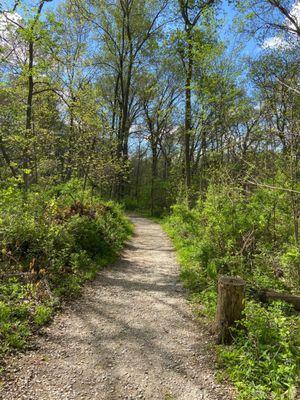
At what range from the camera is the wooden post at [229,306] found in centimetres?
404

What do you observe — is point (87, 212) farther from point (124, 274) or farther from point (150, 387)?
point (150, 387)

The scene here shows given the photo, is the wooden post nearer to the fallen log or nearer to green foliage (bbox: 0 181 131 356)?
the fallen log

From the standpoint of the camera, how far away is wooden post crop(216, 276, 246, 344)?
4.04 m

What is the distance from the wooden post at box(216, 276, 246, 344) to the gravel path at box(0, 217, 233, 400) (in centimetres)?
31

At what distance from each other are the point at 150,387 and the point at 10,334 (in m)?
1.91

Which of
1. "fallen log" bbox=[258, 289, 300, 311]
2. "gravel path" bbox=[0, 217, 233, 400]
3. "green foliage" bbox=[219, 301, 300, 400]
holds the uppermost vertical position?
"fallen log" bbox=[258, 289, 300, 311]

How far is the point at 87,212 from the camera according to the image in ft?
30.5

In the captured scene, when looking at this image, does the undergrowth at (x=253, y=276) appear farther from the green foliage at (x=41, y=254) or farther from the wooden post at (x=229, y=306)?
the green foliage at (x=41, y=254)

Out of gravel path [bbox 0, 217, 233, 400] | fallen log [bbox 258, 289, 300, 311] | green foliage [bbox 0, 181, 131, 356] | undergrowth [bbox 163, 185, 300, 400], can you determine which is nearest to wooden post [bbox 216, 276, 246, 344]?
undergrowth [bbox 163, 185, 300, 400]

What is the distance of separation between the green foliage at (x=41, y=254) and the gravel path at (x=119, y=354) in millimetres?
333

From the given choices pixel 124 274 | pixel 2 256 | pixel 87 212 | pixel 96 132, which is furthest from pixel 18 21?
pixel 124 274

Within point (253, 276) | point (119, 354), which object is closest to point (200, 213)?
point (253, 276)

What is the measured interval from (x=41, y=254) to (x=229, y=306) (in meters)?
3.89

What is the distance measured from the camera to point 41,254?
6051 millimetres
